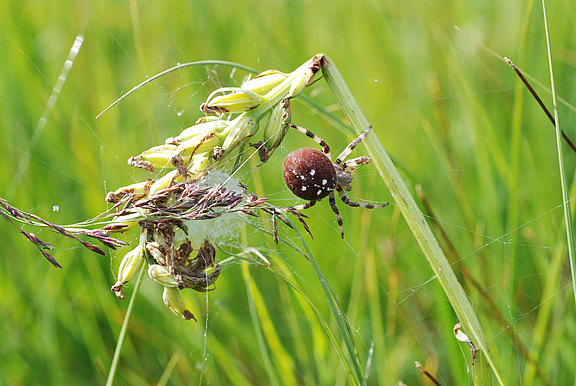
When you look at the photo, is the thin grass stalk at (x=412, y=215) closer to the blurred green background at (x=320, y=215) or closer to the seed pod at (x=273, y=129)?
the seed pod at (x=273, y=129)

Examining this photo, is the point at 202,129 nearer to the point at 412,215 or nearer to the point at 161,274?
the point at 161,274

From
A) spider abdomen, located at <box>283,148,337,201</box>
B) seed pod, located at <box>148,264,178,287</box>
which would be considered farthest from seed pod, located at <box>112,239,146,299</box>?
spider abdomen, located at <box>283,148,337,201</box>

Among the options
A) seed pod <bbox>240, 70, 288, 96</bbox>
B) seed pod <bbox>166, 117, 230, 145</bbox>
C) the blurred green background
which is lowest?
the blurred green background

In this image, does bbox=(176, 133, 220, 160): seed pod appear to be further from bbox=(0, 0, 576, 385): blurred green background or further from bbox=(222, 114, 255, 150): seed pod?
bbox=(0, 0, 576, 385): blurred green background

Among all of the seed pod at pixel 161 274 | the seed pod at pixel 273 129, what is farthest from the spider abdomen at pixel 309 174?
the seed pod at pixel 161 274

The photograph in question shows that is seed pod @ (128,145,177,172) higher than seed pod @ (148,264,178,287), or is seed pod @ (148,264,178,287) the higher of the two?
seed pod @ (128,145,177,172)

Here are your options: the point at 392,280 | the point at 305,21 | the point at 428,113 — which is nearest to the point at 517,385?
the point at 392,280

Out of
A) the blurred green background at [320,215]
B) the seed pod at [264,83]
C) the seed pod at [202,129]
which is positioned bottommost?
the blurred green background at [320,215]
